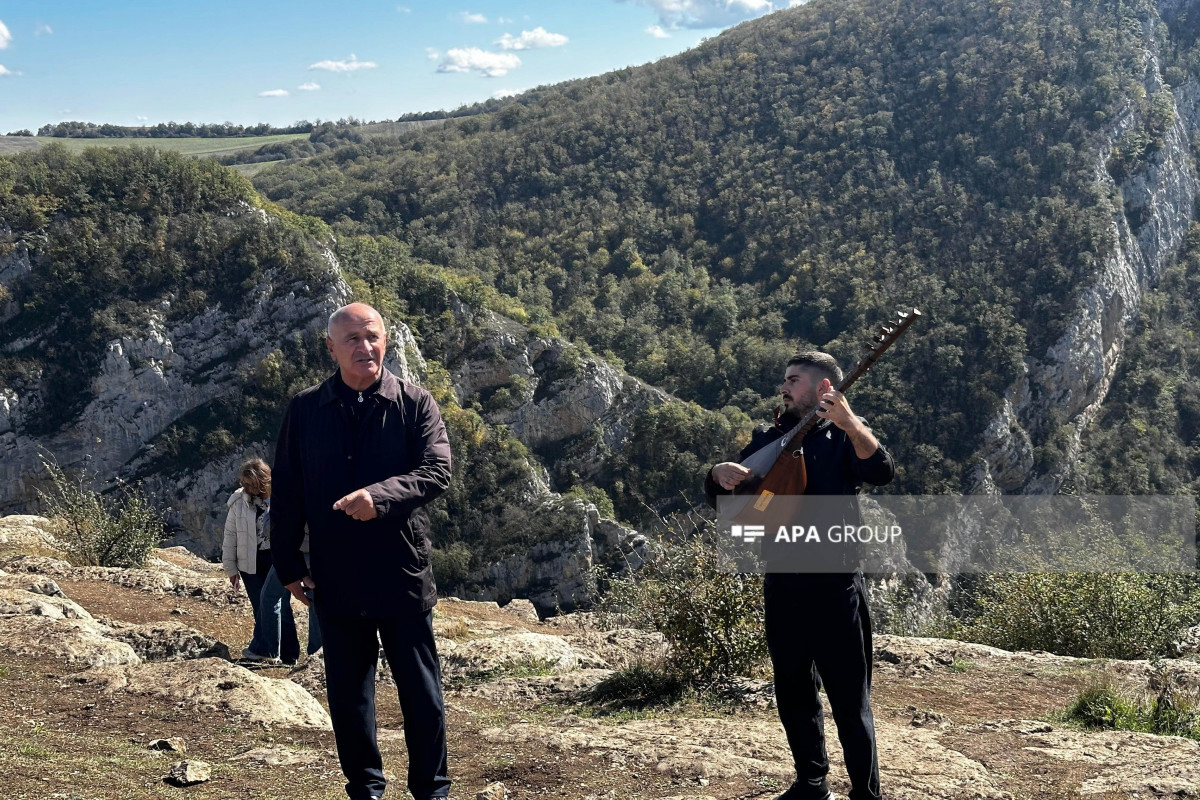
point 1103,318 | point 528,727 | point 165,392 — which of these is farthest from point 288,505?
point 1103,318

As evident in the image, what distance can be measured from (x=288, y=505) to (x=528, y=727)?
2.02 m

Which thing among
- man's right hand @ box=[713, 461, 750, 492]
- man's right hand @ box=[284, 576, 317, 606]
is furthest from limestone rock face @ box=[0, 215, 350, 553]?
man's right hand @ box=[713, 461, 750, 492]

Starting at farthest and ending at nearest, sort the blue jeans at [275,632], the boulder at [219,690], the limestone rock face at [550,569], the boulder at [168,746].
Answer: the limestone rock face at [550,569] → the blue jeans at [275,632] → the boulder at [219,690] → the boulder at [168,746]

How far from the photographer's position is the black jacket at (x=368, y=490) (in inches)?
118

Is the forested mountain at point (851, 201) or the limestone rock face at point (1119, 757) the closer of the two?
the limestone rock face at point (1119, 757)

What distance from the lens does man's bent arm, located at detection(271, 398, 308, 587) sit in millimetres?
3180

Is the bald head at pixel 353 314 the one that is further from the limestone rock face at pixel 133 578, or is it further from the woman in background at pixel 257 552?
the limestone rock face at pixel 133 578

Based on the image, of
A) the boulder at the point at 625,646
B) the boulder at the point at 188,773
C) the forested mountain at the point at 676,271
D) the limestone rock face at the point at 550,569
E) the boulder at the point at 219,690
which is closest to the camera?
the boulder at the point at 188,773

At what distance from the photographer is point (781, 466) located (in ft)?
10.6

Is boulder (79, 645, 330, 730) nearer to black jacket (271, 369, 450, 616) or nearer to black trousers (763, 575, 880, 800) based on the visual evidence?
black jacket (271, 369, 450, 616)

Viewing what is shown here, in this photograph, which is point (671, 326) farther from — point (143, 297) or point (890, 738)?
point (890, 738)

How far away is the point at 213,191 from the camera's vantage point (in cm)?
3709

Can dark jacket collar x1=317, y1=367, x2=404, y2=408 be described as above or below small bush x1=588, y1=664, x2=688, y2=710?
above

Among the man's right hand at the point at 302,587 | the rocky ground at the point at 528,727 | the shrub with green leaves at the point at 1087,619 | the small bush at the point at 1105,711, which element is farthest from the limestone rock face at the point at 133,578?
the shrub with green leaves at the point at 1087,619
